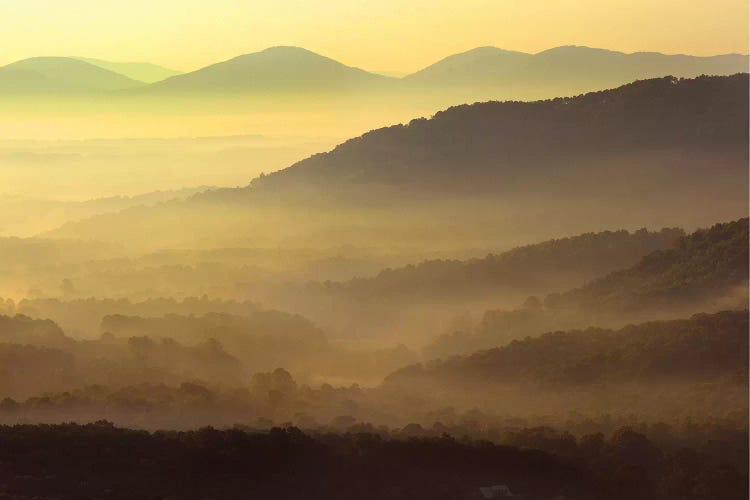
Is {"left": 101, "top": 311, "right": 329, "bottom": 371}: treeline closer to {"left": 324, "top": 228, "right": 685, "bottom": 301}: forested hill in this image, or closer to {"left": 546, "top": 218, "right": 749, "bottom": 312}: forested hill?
{"left": 324, "top": 228, "right": 685, "bottom": 301}: forested hill

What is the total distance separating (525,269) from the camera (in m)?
149

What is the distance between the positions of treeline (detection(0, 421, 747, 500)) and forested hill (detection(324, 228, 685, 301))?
8396 centimetres

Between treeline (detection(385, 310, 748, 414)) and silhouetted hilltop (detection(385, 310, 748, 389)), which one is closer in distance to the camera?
treeline (detection(385, 310, 748, 414))

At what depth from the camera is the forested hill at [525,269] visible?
143625 millimetres

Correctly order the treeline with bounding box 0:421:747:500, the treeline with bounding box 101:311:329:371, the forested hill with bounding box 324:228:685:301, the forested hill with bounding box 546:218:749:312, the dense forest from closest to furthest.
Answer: the treeline with bounding box 0:421:747:500, the dense forest, the forested hill with bounding box 546:218:749:312, the treeline with bounding box 101:311:329:371, the forested hill with bounding box 324:228:685:301

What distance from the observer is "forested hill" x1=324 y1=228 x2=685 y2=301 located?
471 feet

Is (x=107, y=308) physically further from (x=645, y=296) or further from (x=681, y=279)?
(x=681, y=279)

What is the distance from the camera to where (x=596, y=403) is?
246ft

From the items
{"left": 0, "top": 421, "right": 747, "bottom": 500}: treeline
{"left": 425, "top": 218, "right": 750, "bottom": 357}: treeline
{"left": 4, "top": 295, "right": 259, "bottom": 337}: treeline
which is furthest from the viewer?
{"left": 4, "top": 295, "right": 259, "bottom": 337}: treeline

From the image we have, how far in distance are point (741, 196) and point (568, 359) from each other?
99.0 meters

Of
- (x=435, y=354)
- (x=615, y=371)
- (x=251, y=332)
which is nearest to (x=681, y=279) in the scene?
(x=435, y=354)

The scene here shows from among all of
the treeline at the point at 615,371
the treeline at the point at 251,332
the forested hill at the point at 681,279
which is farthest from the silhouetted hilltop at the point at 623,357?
the treeline at the point at 251,332

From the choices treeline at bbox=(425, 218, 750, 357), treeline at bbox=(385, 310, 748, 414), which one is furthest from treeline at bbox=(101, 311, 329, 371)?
treeline at bbox=(385, 310, 748, 414)

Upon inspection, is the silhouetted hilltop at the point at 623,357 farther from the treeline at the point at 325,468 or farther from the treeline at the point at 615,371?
the treeline at the point at 325,468
